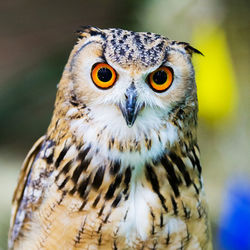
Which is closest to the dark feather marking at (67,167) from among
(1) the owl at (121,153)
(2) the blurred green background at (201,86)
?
(1) the owl at (121,153)

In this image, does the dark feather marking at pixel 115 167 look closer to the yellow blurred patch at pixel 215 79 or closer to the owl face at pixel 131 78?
the owl face at pixel 131 78

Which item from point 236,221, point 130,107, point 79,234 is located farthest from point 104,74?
point 236,221

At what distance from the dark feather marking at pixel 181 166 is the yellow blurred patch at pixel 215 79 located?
177 cm

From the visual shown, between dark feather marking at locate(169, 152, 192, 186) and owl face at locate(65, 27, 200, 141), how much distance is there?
153 mm

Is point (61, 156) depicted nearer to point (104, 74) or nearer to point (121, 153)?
point (121, 153)

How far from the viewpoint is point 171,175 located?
1702mm

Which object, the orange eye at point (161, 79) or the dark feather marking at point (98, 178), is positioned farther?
the dark feather marking at point (98, 178)

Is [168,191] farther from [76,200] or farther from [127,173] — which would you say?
[76,200]

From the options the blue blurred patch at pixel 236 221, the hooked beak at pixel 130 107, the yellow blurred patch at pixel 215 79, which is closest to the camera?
the hooked beak at pixel 130 107

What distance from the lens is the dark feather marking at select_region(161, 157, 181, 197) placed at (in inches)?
66.3

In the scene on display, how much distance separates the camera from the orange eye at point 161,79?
1.55 m

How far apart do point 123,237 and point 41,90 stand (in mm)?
3057

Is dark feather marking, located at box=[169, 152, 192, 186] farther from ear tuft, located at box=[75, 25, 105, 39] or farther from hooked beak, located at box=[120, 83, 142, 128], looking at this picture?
ear tuft, located at box=[75, 25, 105, 39]

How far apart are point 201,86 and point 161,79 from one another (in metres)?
2.03
